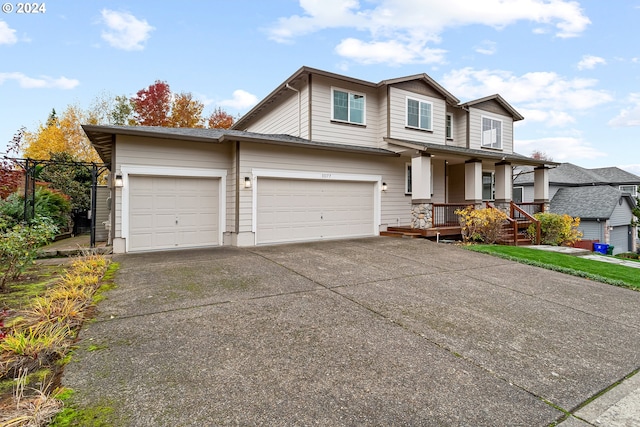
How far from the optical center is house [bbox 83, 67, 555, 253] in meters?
8.77

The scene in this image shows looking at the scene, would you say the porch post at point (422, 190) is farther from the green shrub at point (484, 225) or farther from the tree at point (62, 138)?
the tree at point (62, 138)

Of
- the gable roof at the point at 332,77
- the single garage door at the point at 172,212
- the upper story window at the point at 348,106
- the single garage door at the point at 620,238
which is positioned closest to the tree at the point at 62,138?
the gable roof at the point at 332,77

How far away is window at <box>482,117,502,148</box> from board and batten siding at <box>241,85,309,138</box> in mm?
9699

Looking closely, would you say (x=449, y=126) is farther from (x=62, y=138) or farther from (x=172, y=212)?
(x=62, y=138)

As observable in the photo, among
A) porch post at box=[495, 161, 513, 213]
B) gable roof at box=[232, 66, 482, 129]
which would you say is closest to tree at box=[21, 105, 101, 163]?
gable roof at box=[232, 66, 482, 129]

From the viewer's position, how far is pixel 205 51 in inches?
636

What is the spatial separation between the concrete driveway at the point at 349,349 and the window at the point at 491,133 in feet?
37.3

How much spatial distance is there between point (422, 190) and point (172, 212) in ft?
27.4

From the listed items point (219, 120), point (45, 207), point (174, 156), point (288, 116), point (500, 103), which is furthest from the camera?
point (219, 120)

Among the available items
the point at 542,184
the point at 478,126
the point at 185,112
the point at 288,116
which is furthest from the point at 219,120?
the point at 542,184

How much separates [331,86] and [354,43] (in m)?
6.58

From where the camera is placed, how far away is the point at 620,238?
21438 mm

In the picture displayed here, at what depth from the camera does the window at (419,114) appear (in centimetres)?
1278

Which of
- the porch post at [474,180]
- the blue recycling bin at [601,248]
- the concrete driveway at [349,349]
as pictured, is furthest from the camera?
the blue recycling bin at [601,248]
